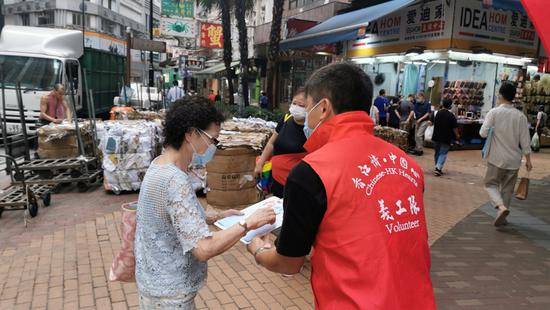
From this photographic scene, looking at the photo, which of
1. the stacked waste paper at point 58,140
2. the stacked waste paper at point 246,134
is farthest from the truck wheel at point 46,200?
the stacked waste paper at point 246,134

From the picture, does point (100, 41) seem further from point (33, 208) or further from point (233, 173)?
point (233, 173)

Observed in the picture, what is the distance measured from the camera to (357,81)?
1586 mm

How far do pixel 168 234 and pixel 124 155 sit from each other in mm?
5397

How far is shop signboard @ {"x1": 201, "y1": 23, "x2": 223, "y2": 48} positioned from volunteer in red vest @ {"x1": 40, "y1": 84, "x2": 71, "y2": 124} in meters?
17.9

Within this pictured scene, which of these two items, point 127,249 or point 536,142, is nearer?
point 127,249

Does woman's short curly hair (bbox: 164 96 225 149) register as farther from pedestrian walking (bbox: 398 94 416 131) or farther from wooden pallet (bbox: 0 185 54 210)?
pedestrian walking (bbox: 398 94 416 131)

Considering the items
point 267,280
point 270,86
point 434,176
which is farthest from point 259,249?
point 270,86

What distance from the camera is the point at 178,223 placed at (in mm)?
1835

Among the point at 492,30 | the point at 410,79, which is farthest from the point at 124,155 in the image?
the point at 492,30

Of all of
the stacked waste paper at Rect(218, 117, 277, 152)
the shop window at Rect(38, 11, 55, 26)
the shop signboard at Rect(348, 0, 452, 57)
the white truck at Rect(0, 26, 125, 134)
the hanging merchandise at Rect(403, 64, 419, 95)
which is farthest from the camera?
the shop window at Rect(38, 11, 55, 26)

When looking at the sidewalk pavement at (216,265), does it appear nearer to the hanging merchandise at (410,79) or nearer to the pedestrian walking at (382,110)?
the pedestrian walking at (382,110)

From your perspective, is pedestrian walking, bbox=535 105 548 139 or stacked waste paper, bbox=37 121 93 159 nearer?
stacked waste paper, bbox=37 121 93 159

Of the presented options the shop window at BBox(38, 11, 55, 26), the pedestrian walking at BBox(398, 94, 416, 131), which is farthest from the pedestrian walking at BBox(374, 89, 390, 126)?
the shop window at BBox(38, 11, 55, 26)

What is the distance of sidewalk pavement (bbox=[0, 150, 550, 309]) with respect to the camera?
3715 mm
